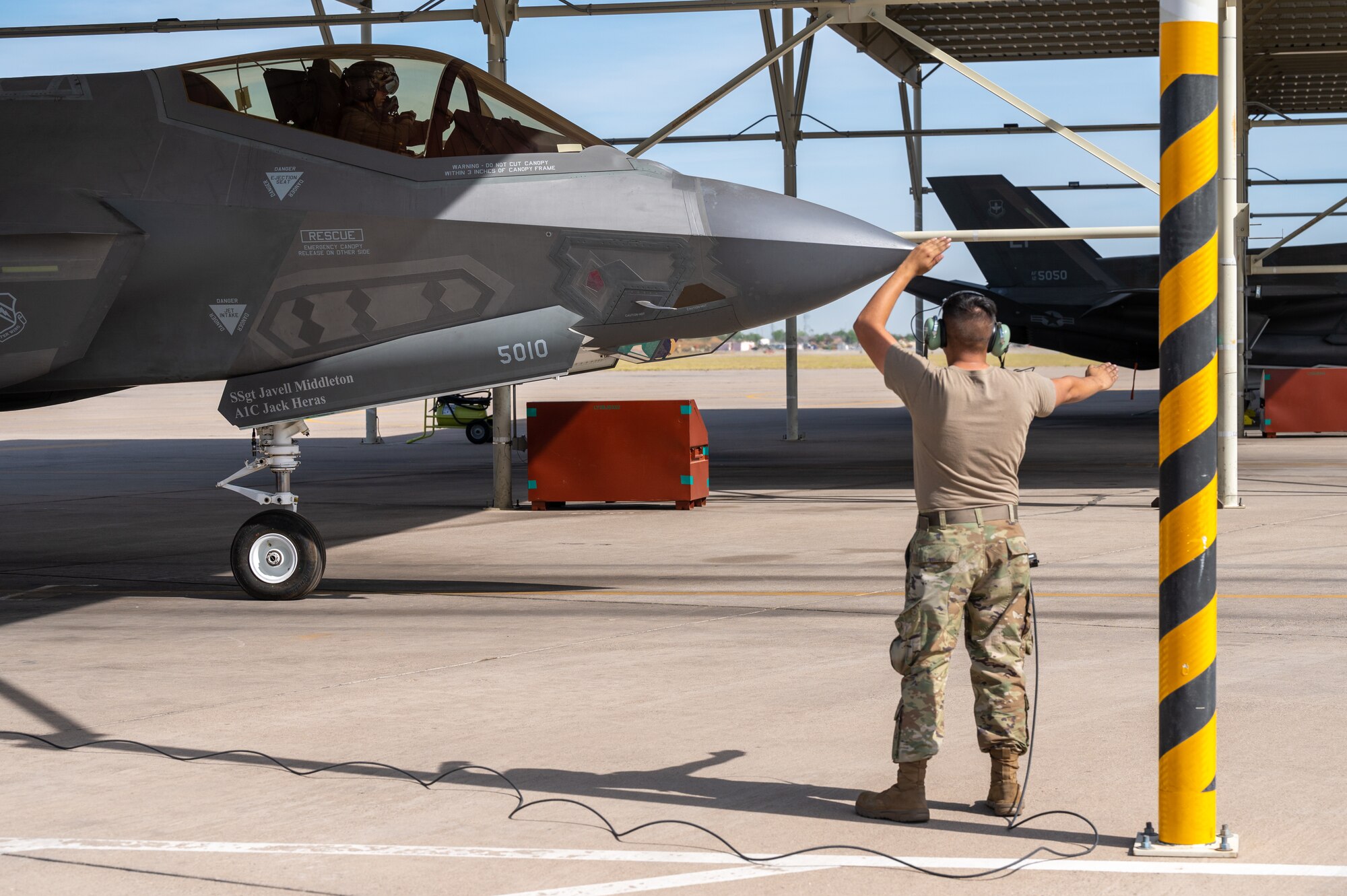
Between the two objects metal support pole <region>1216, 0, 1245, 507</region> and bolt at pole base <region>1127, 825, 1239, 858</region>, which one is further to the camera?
metal support pole <region>1216, 0, 1245, 507</region>

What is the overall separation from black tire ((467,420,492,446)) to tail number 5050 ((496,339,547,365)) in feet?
69.5

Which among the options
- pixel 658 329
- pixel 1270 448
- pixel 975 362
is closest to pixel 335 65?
pixel 658 329

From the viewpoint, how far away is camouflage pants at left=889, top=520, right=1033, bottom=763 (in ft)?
17.3

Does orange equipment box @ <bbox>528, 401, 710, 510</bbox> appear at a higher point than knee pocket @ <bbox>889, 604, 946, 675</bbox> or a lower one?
higher

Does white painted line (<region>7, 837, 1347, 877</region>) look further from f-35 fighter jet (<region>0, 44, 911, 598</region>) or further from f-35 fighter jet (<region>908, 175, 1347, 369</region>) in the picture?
f-35 fighter jet (<region>908, 175, 1347, 369</region>)

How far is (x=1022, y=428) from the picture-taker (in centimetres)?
A: 546

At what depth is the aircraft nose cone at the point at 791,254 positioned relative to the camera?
9.81 meters

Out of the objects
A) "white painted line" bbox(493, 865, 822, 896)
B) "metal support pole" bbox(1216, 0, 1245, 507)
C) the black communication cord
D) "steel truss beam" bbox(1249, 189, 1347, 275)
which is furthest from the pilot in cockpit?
"steel truss beam" bbox(1249, 189, 1347, 275)

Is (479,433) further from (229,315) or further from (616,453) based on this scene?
(229,315)

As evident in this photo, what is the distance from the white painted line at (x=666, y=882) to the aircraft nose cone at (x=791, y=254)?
5414 millimetres

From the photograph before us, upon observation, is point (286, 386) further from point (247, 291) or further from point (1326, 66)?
point (1326, 66)

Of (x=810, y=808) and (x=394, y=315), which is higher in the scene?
(x=394, y=315)

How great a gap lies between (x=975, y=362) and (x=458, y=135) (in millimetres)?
5734

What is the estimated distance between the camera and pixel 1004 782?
5.37 meters
